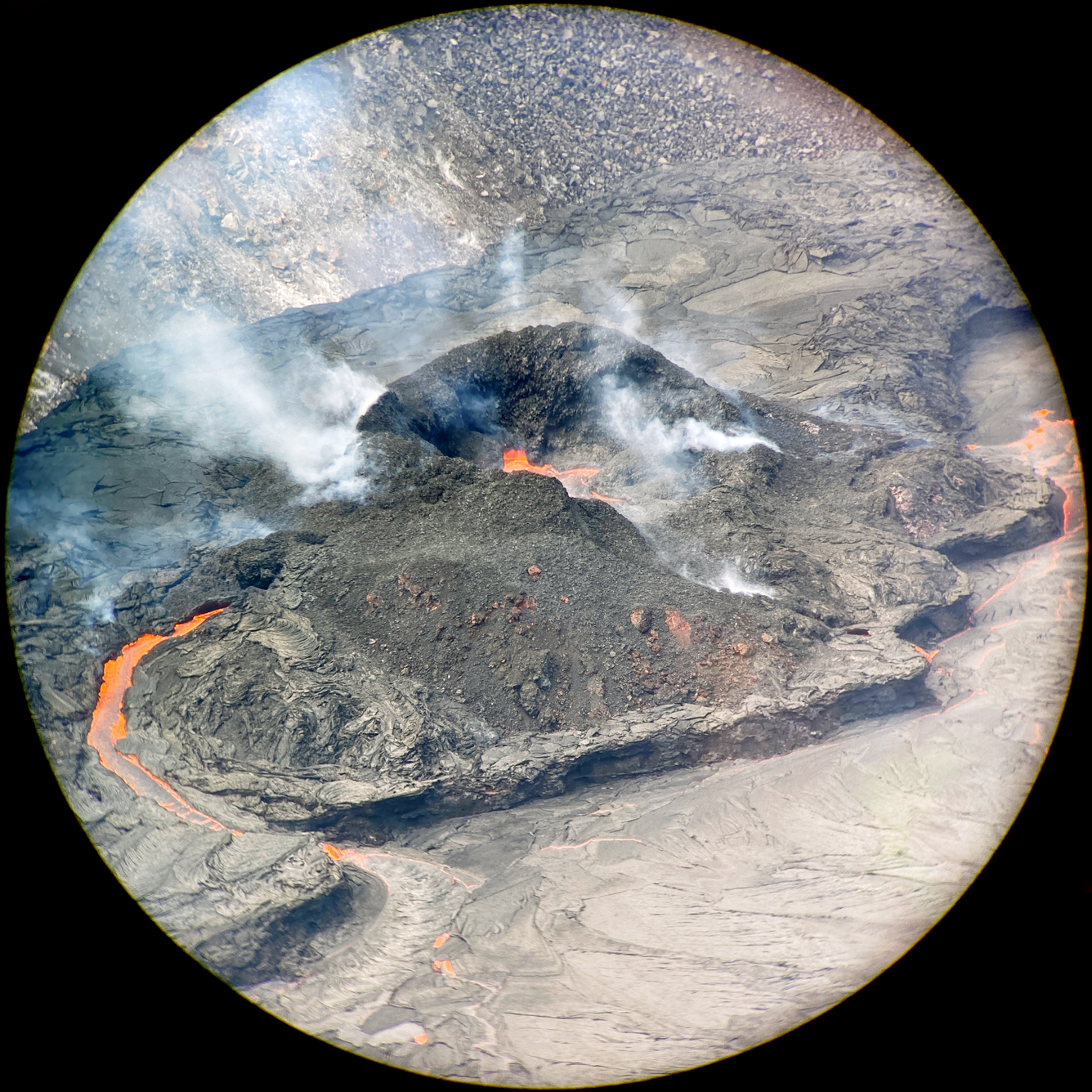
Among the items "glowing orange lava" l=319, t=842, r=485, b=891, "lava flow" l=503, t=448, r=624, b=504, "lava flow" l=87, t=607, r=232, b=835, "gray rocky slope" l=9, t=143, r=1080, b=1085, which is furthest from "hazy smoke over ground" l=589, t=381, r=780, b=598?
"lava flow" l=87, t=607, r=232, b=835

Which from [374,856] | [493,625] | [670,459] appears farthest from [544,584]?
[670,459]

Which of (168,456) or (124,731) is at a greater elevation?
(168,456)

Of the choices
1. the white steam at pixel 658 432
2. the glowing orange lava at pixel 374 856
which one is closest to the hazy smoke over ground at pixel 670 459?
the white steam at pixel 658 432

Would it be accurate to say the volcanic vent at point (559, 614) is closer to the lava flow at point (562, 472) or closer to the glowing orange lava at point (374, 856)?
the lava flow at point (562, 472)

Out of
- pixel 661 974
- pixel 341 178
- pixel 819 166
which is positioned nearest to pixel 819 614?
pixel 661 974

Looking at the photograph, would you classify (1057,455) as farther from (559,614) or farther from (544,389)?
(559,614)

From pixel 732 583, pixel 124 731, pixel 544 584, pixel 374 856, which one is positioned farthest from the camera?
pixel 732 583
